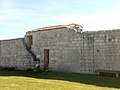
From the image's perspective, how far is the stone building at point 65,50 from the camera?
55.1 ft

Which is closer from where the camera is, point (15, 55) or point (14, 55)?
point (15, 55)

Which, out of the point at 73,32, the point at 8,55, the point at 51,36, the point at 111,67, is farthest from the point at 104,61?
the point at 8,55

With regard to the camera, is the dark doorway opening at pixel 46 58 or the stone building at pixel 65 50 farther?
the dark doorway opening at pixel 46 58

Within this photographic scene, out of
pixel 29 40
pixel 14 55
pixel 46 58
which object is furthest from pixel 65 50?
pixel 14 55

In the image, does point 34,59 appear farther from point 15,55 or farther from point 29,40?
point 15,55

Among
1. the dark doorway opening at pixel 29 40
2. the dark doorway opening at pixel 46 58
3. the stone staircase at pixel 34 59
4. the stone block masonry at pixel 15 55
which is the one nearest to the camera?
the dark doorway opening at pixel 46 58

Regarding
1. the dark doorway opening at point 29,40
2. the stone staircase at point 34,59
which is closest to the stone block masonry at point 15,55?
the stone staircase at point 34,59

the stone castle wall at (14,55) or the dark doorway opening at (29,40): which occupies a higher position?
the dark doorway opening at (29,40)

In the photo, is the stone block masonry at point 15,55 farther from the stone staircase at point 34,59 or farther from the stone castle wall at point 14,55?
the stone staircase at point 34,59

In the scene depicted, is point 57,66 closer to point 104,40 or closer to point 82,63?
point 82,63

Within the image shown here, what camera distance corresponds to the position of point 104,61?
55.5ft

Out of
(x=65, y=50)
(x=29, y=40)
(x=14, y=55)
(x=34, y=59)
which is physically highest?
(x=29, y=40)

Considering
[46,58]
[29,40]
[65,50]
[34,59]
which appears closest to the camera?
[65,50]

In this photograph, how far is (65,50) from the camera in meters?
19.2
